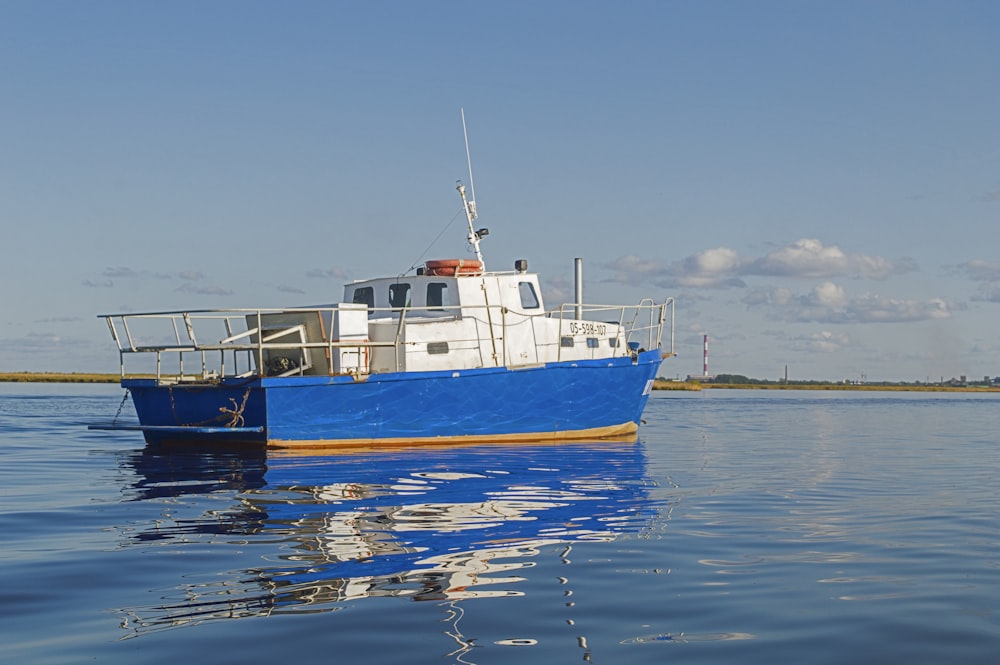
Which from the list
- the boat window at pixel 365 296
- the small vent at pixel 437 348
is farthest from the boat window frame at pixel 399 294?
the small vent at pixel 437 348

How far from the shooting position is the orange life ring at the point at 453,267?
61.6 feet

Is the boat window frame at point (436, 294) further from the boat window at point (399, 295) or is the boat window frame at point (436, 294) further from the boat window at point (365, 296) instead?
the boat window at point (365, 296)

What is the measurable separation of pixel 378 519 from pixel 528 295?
11.2m

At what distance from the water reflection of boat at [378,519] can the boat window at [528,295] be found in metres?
4.34

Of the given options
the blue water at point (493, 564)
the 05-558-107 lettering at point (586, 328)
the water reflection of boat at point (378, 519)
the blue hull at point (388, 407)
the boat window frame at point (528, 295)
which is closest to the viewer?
the blue water at point (493, 564)

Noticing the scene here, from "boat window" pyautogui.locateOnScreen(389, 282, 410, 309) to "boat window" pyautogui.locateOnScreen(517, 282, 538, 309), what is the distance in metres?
2.22

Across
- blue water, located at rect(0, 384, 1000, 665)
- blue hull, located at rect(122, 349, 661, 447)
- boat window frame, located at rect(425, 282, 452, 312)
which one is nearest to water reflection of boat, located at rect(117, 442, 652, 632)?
blue water, located at rect(0, 384, 1000, 665)

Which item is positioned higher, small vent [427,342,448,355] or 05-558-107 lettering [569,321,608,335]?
05-558-107 lettering [569,321,608,335]

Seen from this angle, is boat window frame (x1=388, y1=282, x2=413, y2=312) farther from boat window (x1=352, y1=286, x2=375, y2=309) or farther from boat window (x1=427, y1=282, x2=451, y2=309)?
boat window (x1=352, y1=286, x2=375, y2=309)

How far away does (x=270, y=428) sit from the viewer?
15.6 meters

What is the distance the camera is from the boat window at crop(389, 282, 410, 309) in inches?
752

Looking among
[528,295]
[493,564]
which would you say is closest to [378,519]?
[493,564]

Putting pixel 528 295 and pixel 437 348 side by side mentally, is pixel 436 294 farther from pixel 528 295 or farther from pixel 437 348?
pixel 528 295

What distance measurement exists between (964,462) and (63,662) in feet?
49.1
